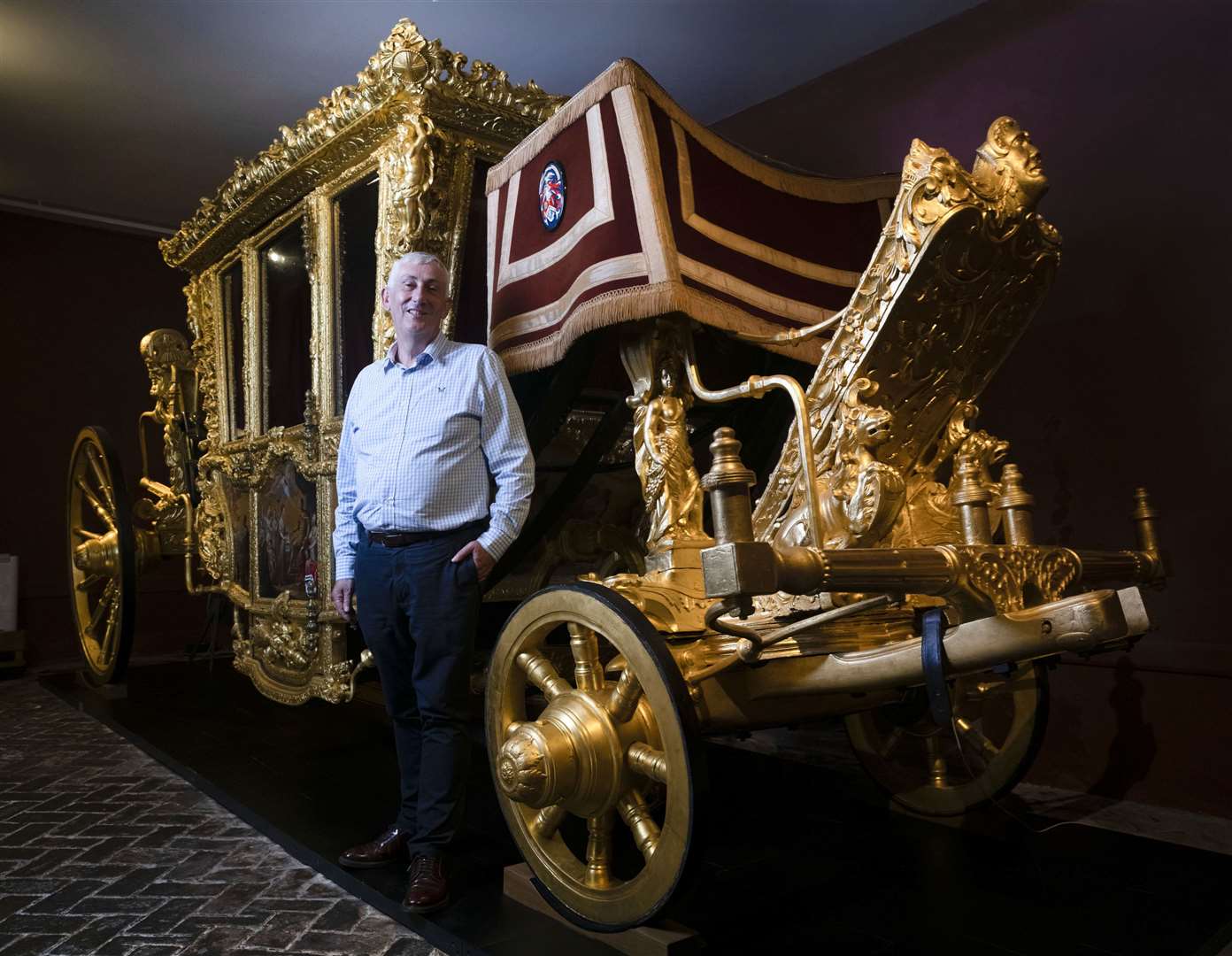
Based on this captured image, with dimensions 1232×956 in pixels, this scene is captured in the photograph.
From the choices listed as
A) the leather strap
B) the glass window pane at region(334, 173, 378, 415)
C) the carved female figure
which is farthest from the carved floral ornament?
the leather strap

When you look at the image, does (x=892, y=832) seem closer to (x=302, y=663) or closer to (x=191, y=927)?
(x=191, y=927)

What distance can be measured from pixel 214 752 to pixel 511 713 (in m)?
2.03

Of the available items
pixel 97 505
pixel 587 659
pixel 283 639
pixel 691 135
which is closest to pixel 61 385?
pixel 97 505

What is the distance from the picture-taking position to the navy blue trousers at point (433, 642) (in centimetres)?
225

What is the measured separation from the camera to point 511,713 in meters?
2.15

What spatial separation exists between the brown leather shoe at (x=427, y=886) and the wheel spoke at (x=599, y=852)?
1.24 feet

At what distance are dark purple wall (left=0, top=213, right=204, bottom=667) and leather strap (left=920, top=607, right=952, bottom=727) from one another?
6.63 m

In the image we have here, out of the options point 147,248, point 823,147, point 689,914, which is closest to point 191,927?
point 689,914

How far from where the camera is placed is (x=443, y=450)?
2371mm

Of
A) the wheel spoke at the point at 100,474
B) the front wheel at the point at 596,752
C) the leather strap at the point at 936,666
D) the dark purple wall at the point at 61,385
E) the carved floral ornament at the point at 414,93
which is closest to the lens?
the leather strap at the point at 936,666

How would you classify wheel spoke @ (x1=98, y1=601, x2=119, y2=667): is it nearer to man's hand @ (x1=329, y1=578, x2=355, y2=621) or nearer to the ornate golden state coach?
the ornate golden state coach

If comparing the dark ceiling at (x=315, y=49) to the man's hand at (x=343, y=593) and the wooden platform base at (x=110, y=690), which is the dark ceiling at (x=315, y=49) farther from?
the wooden platform base at (x=110, y=690)

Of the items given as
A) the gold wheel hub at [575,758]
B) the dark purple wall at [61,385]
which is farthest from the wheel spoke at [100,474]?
the gold wheel hub at [575,758]

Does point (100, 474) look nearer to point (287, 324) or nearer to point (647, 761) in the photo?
point (287, 324)
